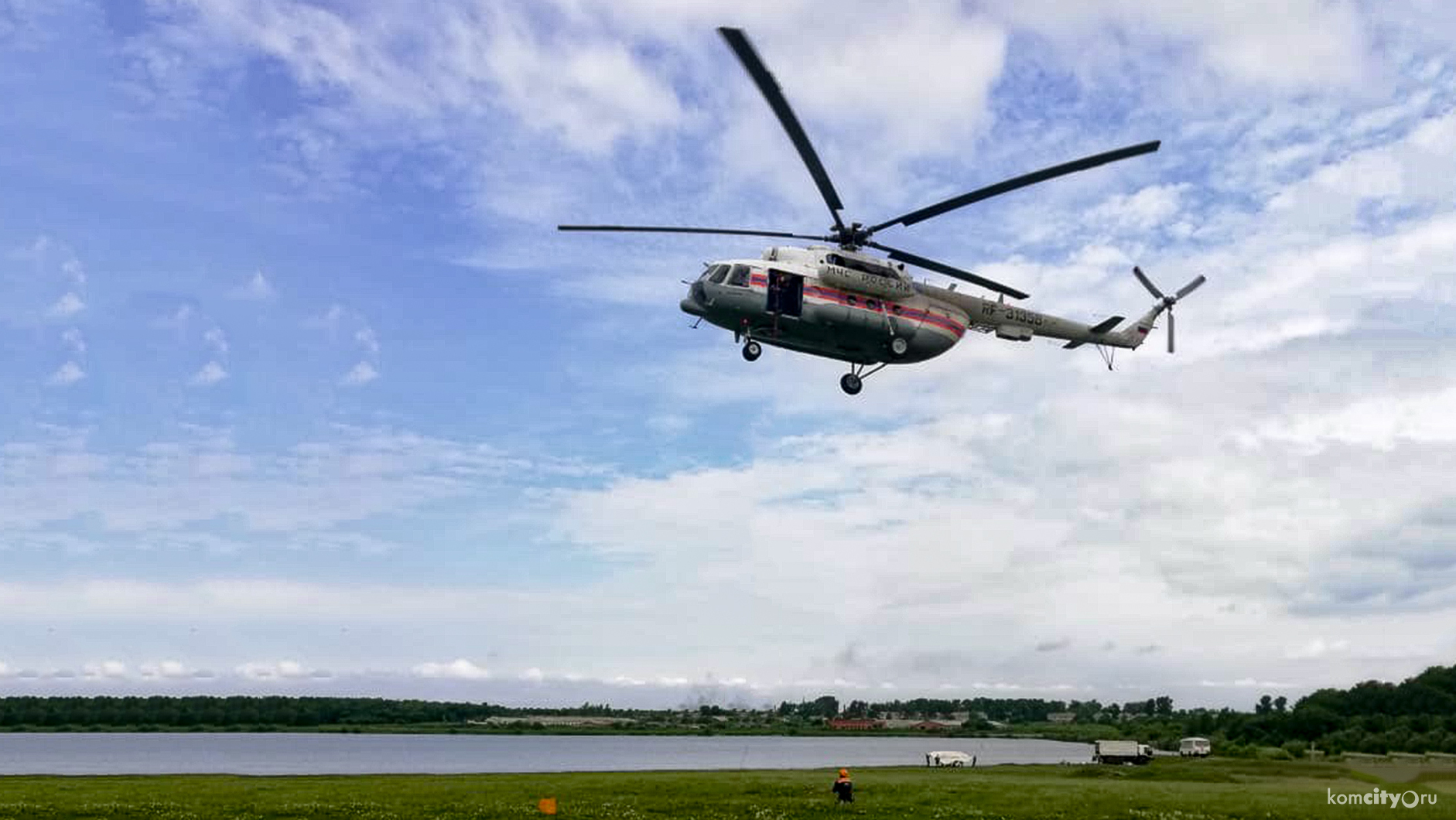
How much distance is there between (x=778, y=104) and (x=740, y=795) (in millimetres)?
29380

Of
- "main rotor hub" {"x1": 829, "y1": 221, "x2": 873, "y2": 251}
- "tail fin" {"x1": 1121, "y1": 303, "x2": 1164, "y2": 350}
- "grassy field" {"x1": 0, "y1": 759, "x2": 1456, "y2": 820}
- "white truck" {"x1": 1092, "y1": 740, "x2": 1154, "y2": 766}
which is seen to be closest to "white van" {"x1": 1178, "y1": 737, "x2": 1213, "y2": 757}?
"white truck" {"x1": 1092, "y1": 740, "x2": 1154, "y2": 766}

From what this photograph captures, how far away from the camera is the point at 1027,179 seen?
129 ft

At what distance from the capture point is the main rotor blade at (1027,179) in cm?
3701

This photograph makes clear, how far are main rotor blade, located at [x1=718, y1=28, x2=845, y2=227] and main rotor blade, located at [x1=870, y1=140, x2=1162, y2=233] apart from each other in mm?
3380

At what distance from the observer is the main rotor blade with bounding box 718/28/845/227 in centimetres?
3391

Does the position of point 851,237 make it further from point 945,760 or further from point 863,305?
point 945,760

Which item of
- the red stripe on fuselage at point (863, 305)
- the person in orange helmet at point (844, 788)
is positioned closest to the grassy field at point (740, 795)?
the person in orange helmet at point (844, 788)

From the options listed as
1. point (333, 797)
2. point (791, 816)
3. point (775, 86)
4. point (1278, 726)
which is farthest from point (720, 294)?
point (1278, 726)

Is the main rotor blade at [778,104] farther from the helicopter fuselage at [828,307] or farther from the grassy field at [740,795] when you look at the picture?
the grassy field at [740,795]

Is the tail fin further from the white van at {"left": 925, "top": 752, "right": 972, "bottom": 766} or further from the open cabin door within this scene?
the white van at {"left": 925, "top": 752, "right": 972, "bottom": 766}

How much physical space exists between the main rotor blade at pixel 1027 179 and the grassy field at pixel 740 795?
2139 cm

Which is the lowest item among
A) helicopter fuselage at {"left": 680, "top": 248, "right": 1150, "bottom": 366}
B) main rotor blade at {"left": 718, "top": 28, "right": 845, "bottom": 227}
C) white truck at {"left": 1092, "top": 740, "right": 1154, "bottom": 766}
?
white truck at {"left": 1092, "top": 740, "right": 1154, "bottom": 766}

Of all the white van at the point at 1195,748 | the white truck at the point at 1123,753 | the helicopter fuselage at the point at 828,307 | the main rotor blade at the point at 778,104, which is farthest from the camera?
the white van at the point at 1195,748

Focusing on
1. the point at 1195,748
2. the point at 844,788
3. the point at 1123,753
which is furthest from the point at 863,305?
the point at 1195,748
